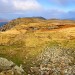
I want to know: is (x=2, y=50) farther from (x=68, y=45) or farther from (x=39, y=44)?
(x=68, y=45)

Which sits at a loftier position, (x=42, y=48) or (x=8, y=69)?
(x=42, y=48)

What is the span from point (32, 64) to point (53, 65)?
422 centimetres

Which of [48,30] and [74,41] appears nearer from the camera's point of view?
[74,41]

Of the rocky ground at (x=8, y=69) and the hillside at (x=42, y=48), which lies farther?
the hillside at (x=42, y=48)

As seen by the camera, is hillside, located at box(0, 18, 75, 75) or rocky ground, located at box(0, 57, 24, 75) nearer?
rocky ground, located at box(0, 57, 24, 75)

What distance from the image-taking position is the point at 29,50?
55938 mm

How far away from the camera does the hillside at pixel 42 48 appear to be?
1905 inches

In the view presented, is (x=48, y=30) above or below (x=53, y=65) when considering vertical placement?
above

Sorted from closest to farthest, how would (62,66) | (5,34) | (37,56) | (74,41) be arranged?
(62,66)
(37,56)
(74,41)
(5,34)

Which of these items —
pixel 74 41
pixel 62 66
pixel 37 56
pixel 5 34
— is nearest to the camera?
pixel 62 66

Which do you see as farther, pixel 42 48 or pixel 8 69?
pixel 42 48

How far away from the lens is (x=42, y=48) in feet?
183

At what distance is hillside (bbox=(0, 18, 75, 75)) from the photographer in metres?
48.4

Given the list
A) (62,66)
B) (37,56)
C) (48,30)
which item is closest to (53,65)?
(62,66)
